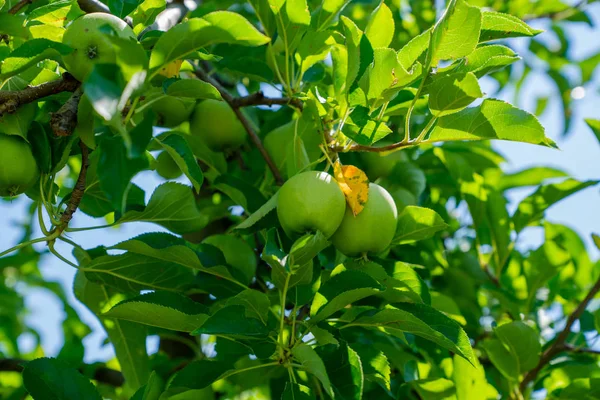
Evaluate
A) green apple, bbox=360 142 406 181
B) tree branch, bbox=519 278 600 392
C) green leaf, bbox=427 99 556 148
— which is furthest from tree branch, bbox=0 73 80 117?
tree branch, bbox=519 278 600 392

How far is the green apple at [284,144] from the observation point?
4.26 feet

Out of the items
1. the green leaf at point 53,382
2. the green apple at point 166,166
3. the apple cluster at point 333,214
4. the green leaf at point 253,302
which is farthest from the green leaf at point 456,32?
the green apple at point 166,166

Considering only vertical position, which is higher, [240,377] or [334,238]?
[334,238]

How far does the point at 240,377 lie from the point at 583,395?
717mm

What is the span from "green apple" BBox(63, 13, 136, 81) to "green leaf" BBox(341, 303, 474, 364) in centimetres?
56

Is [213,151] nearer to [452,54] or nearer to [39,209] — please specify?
[39,209]

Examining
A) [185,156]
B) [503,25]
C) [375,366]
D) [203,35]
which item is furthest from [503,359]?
[203,35]

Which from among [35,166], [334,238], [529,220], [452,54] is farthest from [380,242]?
[529,220]

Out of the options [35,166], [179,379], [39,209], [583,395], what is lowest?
[583,395]

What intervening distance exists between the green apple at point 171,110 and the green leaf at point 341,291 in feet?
1.72

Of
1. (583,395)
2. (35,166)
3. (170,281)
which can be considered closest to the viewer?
(35,166)

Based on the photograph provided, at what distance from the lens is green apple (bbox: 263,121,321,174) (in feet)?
4.26

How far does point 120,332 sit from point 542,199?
110 centimetres

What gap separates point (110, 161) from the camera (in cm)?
80
